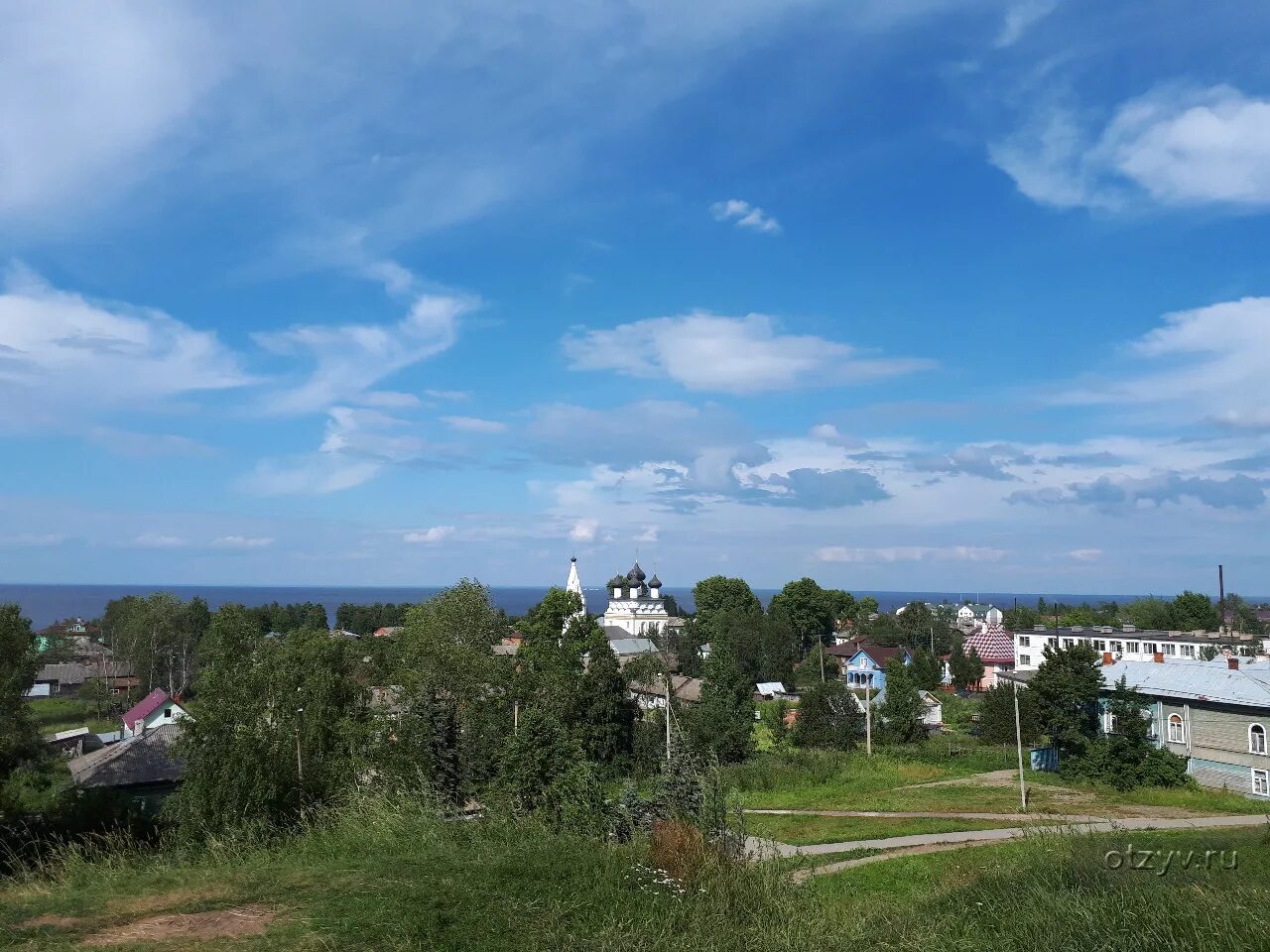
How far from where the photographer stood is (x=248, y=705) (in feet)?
67.0

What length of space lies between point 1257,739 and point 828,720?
17642 mm

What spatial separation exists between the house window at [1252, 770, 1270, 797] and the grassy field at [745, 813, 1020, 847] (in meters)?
8.61

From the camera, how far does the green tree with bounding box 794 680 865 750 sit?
39.8 metres

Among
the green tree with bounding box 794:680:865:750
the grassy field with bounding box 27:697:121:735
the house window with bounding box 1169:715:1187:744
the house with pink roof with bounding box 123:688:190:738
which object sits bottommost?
the grassy field with bounding box 27:697:121:735

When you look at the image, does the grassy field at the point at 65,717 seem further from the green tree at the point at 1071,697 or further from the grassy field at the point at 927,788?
the green tree at the point at 1071,697

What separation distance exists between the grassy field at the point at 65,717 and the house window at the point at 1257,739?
58884 mm

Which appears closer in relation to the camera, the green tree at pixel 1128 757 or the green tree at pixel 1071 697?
the green tree at pixel 1128 757

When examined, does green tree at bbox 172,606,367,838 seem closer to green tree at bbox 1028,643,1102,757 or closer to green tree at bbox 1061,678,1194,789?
green tree at bbox 1028,643,1102,757

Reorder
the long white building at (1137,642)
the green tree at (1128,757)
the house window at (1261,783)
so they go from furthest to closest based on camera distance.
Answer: the long white building at (1137,642)
the green tree at (1128,757)
the house window at (1261,783)

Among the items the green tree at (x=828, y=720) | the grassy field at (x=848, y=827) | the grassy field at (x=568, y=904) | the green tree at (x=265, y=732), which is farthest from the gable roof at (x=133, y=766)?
the green tree at (x=828, y=720)

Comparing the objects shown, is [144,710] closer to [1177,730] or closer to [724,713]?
[724,713]

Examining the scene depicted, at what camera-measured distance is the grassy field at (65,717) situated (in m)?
54.9

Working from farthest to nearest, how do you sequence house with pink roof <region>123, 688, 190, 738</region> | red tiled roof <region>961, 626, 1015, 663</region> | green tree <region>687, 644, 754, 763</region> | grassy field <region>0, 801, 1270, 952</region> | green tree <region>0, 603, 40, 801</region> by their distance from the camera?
red tiled roof <region>961, 626, 1015, 663</region> → house with pink roof <region>123, 688, 190, 738</region> → green tree <region>687, 644, 754, 763</region> → green tree <region>0, 603, 40, 801</region> → grassy field <region>0, 801, 1270, 952</region>

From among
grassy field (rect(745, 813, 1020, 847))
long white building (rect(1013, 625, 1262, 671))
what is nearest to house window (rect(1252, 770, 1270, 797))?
grassy field (rect(745, 813, 1020, 847))
